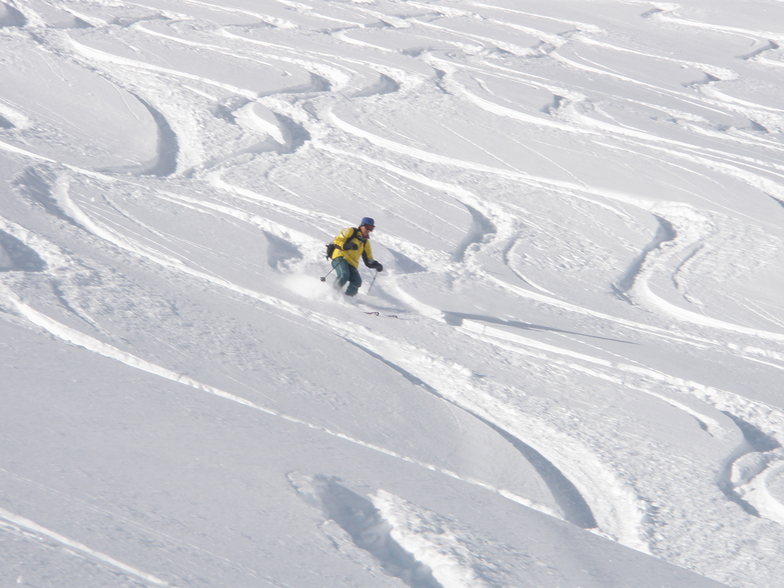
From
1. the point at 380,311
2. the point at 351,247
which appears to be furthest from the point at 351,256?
the point at 380,311

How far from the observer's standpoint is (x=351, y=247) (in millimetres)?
7898

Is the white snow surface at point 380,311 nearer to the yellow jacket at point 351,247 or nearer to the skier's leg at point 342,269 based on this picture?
the skier's leg at point 342,269

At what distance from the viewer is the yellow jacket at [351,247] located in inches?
310

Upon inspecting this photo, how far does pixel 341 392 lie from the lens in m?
5.95

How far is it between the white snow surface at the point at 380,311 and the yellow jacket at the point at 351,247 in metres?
0.35

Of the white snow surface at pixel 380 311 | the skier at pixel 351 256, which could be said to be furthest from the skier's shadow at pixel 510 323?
the skier at pixel 351 256

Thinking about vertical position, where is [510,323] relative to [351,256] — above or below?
below

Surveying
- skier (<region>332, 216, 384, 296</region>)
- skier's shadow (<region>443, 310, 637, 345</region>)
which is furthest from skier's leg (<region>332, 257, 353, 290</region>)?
skier's shadow (<region>443, 310, 637, 345</region>)

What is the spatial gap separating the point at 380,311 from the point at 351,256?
0.47 m

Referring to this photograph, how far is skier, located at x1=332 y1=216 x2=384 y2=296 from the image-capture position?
787 cm

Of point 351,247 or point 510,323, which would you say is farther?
point 510,323

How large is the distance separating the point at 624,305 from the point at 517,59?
954 cm

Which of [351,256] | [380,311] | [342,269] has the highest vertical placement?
[351,256]

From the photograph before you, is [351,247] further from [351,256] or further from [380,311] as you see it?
[380,311]
